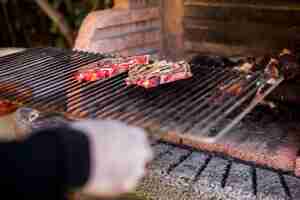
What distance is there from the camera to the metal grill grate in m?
1.74

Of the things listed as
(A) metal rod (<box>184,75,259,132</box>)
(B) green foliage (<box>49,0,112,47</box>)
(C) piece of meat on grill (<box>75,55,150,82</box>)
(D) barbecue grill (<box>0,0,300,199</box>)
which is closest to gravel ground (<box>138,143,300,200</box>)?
(D) barbecue grill (<box>0,0,300,199</box>)

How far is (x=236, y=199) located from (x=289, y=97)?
1.02 meters

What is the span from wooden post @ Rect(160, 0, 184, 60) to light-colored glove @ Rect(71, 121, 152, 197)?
246 centimetres

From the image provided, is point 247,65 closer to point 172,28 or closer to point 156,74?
point 156,74

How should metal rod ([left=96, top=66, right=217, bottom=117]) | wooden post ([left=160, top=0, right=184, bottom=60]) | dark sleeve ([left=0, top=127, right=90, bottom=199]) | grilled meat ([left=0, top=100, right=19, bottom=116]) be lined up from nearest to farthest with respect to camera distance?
1. dark sleeve ([left=0, top=127, right=90, bottom=199])
2. metal rod ([left=96, top=66, right=217, bottom=117])
3. grilled meat ([left=0, top=100, right=19, bottom=116])
4. wooden post ([left=160, top=0, right=184, bottom=60])

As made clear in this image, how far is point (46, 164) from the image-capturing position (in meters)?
0.92

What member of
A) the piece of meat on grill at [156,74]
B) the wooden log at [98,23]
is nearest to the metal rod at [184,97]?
the piece of meat on grill at [156,74]

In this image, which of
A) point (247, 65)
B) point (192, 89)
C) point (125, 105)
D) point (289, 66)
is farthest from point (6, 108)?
point (289, 66)

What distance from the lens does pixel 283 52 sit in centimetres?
271

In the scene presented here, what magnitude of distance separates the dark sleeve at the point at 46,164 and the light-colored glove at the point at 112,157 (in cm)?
2

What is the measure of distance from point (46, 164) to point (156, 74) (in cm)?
133

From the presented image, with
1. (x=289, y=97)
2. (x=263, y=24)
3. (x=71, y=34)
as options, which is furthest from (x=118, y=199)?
(x=71, y=34)

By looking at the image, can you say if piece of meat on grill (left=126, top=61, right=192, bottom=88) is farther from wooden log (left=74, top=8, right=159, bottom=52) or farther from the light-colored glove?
the light-colored glove

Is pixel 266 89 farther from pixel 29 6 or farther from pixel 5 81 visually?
pixel 29 6
